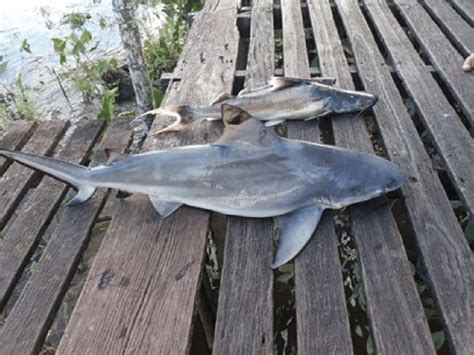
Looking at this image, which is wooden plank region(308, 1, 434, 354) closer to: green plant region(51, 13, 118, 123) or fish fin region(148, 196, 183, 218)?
fish fin region(148, 196, 183, 218)

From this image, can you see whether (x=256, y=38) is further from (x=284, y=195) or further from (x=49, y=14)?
(x=49, y=14)

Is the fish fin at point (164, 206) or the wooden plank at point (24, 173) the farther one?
the wooden plank at point (24, 173)

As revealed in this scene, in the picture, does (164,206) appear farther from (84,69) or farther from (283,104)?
(84,69)

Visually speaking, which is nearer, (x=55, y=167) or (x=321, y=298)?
(x=321, y=298)

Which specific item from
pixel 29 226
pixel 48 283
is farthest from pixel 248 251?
pixel 29 226

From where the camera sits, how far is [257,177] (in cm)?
198

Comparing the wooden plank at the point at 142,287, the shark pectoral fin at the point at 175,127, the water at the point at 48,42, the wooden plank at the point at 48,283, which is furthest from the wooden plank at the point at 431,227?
the water at the point at 48,42

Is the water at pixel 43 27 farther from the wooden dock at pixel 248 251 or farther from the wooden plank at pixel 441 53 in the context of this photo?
the wooden dock at pixel 248 251

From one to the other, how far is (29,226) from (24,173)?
0.57 meters

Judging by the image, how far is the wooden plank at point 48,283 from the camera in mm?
1722

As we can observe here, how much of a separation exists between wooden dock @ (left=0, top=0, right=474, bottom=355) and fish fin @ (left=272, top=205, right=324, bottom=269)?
0.05 m

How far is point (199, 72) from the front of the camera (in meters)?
3.22

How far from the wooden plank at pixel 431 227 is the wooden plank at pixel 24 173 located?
181cm

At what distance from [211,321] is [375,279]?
5.13 ft
